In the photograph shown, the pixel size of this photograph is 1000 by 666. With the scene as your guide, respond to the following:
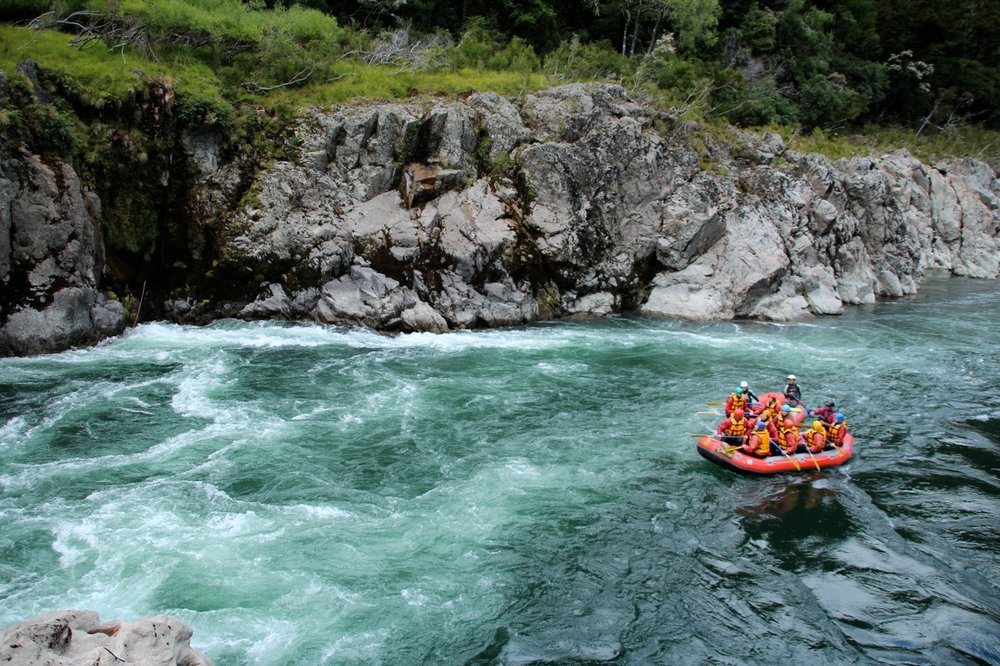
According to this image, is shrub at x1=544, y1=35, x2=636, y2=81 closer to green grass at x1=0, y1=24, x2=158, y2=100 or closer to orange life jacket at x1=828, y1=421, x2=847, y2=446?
green grass at x1=0, y1=24, x2=158, y2=100

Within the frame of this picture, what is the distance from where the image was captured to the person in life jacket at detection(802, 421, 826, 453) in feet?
45.5

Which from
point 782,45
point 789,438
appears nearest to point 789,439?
point 789,438

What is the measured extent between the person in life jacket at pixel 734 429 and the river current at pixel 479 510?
793 mm

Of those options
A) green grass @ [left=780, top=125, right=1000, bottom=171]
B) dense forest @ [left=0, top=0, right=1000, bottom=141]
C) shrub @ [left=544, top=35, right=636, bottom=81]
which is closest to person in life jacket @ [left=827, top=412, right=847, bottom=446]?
dense forest @ [left=0, top=0, right=1000, bottom=141]

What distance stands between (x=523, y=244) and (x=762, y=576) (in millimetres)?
15215

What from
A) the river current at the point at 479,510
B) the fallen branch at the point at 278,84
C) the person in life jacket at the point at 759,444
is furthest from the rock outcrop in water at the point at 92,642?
the fallen branch at the point at 278,84

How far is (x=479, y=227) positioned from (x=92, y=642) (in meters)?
18.4

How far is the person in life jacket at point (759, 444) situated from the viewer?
13578mm

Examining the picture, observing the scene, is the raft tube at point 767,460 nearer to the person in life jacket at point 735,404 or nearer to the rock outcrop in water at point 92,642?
the person in life jacket at point 735,404

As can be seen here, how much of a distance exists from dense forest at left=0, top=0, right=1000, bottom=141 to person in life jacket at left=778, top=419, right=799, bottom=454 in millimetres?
17924

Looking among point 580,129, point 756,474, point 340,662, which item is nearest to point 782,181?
point 580,129

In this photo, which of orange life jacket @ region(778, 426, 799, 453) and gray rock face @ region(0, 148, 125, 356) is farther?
gray rock face @ region(0, 148, 125, 356)

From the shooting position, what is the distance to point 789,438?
13930mm

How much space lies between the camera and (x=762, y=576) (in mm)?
10133
